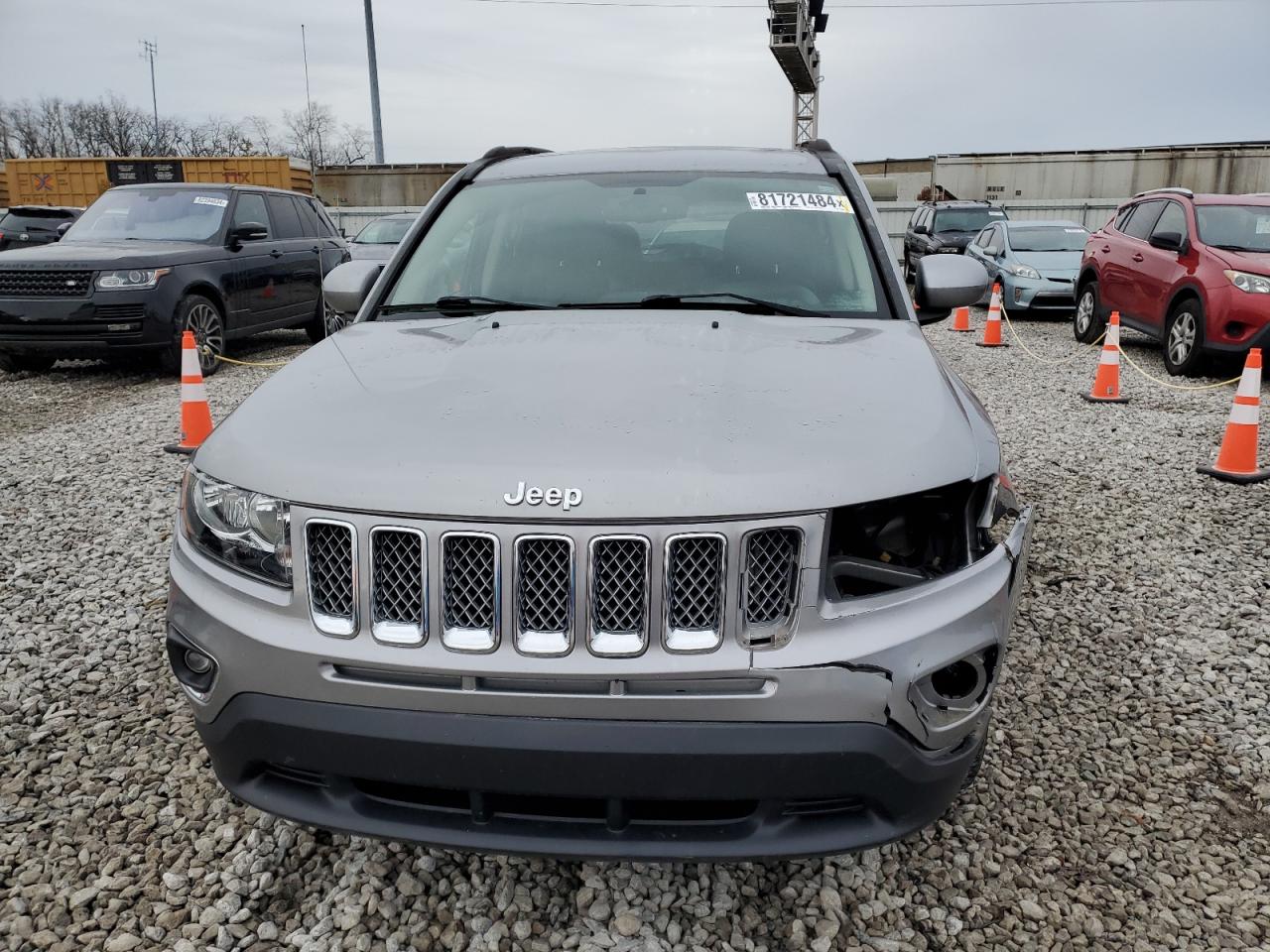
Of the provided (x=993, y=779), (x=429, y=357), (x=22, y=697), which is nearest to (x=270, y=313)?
(x=22, y=697)

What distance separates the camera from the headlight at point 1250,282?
866cm

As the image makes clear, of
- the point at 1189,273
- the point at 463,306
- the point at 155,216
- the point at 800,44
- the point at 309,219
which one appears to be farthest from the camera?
the point at 800,44

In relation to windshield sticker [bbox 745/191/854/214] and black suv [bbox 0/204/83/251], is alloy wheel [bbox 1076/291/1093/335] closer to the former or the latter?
windshield sticker [bbox 745/191/854/214]

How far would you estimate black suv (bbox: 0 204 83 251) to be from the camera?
1820 centimetres

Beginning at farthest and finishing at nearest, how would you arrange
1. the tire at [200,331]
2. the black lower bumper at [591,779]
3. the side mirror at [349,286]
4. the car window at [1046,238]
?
1. the car window at [1046,238]
2. the tire at [200,331]
3. the side mirror at [349,286]
4. the black lower bumper at [591,779]

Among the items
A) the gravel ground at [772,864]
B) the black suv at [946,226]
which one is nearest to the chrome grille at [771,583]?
the gravel ground at [772,864]

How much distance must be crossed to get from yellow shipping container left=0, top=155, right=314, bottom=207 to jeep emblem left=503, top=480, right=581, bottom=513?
27639 mm

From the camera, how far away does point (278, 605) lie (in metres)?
1.89

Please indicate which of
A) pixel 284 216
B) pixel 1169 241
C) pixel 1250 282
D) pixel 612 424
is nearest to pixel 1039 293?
pixel 1169 241

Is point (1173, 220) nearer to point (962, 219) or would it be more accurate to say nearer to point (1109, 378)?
point (1109, 378)

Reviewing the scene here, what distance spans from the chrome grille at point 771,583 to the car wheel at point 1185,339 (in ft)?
29.3

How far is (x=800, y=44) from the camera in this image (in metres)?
34.6

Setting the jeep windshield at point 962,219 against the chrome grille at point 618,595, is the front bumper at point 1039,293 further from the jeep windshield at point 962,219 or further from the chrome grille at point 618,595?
the chrome grille at point 618,595

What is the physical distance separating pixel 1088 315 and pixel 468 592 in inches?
476
